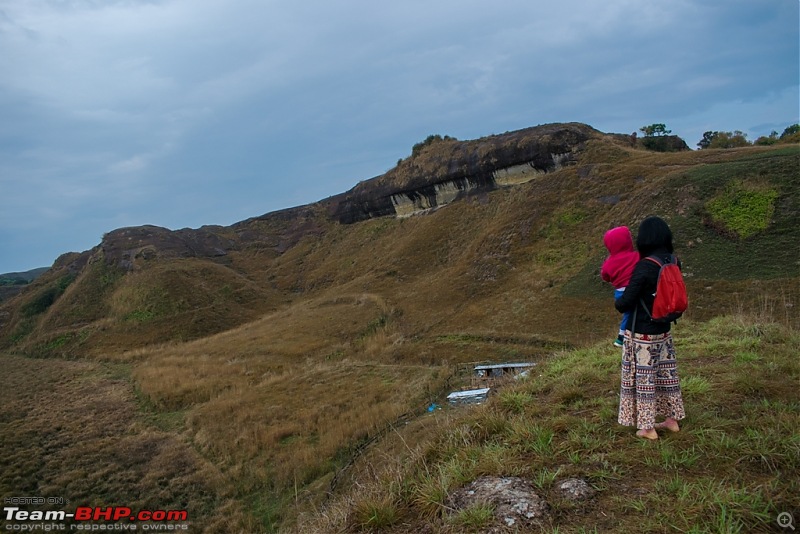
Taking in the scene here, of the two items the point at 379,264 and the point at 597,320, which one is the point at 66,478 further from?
the point at 379,264

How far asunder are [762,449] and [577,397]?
8.42 ft

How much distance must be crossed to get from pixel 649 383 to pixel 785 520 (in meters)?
1.75

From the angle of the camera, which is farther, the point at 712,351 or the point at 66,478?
the point at 66,478

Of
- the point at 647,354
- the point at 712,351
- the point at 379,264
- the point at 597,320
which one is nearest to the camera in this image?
the point at 647,354

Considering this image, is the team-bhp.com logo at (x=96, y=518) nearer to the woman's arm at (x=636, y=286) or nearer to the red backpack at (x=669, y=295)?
the woman's arm at (x=636, y=286)

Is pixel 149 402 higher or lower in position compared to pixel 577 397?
lower

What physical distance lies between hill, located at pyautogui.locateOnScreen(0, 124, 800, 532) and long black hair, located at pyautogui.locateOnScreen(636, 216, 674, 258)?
2.08 meters

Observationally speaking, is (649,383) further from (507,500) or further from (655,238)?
(507,500)

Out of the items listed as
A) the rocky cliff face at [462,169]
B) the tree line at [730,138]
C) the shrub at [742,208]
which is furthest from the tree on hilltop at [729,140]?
the shrub at [742,208]

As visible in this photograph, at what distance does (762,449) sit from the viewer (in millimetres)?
4059

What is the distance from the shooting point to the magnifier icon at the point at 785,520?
3.15 meters

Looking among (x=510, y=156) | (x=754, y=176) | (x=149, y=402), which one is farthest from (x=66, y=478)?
(x=510, y=156)

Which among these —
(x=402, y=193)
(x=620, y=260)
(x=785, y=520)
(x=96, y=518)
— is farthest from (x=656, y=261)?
(x=402, y=193)

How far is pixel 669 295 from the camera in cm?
458
